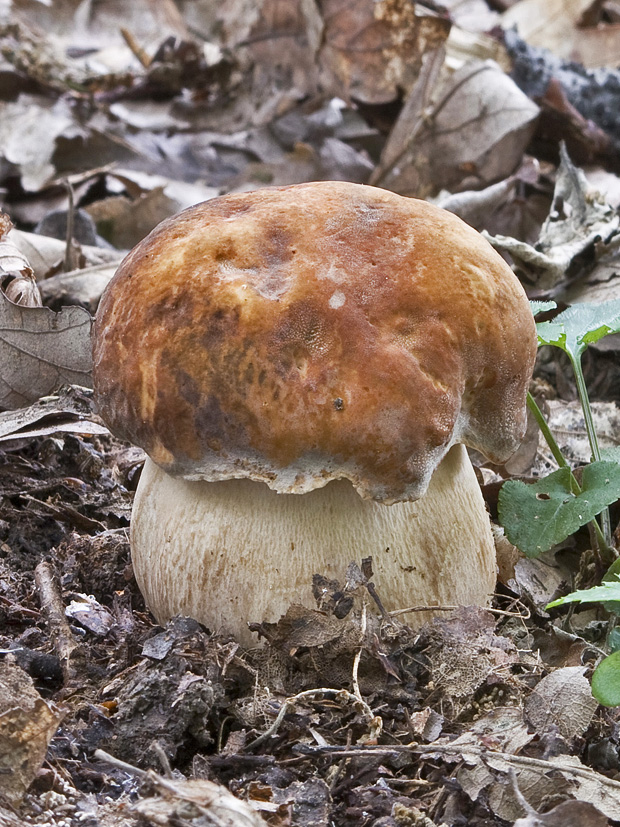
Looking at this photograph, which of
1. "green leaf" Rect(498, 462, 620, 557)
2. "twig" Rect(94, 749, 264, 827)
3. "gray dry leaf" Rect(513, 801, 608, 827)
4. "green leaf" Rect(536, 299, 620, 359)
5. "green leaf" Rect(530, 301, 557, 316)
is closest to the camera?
"twig" Rect(94, 749, 264, 827)

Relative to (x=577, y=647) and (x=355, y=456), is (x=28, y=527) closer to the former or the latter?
(x=355, y=456)

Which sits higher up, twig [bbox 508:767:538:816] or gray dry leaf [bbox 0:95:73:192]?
twig [bbox 508:767:538:816]

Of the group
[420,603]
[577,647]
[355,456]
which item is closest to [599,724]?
[577,647]

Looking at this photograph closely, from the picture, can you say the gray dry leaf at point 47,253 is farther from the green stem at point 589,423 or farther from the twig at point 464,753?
the twig at point 464,753

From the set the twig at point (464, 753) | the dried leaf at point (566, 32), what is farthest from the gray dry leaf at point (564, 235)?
the dried leaf at point (566, 32)

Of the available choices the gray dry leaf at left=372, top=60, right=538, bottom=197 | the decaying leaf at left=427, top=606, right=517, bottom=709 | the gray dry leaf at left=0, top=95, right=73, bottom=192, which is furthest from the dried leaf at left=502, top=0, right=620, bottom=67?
the decaying leaf at left=427, top=606, right=517, bottom=709

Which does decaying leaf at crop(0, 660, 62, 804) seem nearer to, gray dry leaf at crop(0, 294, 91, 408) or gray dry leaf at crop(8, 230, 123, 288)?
gray dry leaf at crop(0, 294, 91, 408)

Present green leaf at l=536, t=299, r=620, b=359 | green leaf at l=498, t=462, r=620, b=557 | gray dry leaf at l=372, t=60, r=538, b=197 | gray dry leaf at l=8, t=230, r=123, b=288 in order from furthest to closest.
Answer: gray dry leaf at l=372, t=60, r=538, b=197, gray dry leaf at l=8, t=230, r=123, b=288, green leaf at l=536, t=299, r=620, b=359, green leaf at l=498, t=462, r=620, b=557
